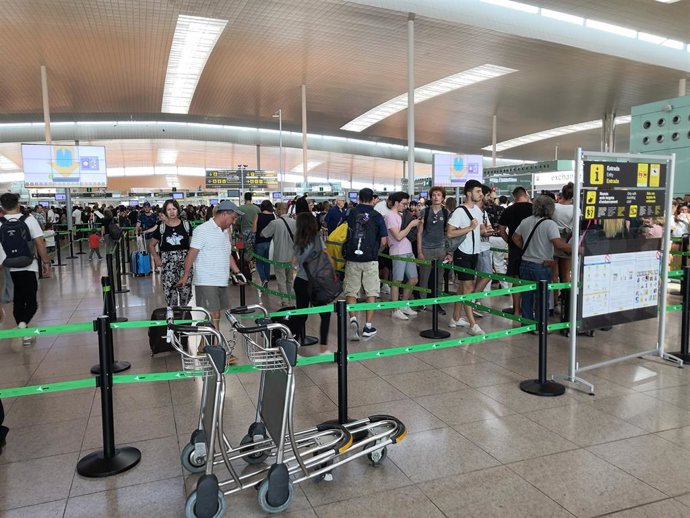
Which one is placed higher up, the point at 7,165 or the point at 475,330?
the point at 7,165

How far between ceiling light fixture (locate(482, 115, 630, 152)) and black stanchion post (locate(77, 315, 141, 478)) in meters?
31.5

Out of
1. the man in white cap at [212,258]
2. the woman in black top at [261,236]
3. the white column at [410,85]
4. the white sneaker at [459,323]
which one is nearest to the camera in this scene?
the man in white cap at [212,258]

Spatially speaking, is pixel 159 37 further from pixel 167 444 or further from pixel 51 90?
pixel 167 444

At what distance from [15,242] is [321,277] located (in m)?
3.65

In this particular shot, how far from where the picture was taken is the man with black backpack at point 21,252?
5.91 m

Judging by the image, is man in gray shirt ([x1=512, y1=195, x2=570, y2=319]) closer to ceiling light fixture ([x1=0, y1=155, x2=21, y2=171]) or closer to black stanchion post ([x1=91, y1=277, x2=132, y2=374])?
black stanchion post ([x1=91, y1=277, x2=132, y2=374])

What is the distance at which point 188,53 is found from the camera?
56.6ft

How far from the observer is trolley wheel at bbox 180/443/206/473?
319cm

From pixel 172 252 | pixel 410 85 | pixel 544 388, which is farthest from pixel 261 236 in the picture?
pixel 410 85

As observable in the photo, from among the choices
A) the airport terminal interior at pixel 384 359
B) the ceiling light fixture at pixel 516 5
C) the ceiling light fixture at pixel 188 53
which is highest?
the ceiling light fixture at pixel 516 5

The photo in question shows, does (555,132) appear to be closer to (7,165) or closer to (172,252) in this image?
(172,252)

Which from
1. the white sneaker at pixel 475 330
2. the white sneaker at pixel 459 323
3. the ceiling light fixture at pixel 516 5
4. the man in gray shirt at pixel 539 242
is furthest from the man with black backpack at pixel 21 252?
the ceiling light fixture at pixel 516 5

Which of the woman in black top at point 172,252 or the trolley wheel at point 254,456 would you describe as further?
the woman in black top at point 172,252

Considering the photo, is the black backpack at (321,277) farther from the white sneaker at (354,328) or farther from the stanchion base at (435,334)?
the stanchion base at (435,334)
